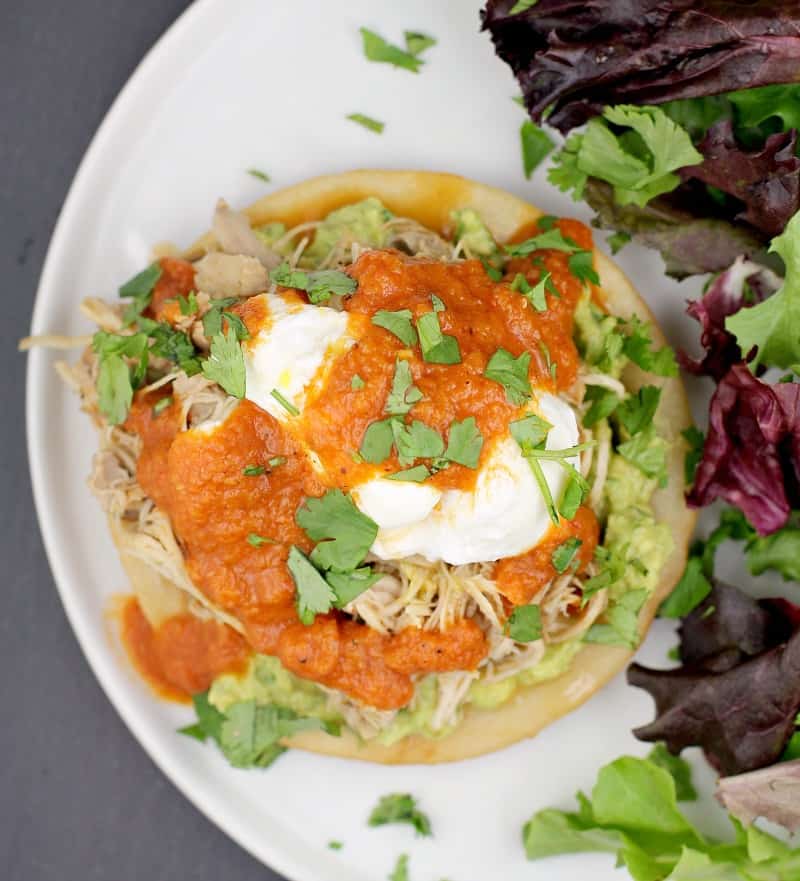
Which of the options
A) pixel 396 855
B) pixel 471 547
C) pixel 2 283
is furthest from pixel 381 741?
pixel 2 283

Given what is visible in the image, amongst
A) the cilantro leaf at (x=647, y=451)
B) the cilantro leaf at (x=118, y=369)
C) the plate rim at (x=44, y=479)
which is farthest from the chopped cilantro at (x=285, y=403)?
the plate rim at (x=44, y=479)

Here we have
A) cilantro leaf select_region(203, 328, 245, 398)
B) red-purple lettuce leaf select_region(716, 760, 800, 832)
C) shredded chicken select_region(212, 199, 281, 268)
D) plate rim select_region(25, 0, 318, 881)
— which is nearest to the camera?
cilantro leaf select_region(203, 328, 245, 398)

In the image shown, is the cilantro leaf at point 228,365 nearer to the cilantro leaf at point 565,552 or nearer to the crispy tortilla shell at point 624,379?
the crispy tortilla shell at point 624,379

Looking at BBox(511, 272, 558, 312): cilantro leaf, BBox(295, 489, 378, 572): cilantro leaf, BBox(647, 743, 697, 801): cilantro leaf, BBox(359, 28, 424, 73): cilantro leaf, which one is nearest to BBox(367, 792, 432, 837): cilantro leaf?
BBox(647, 743, 697, 801): cilantro leaf

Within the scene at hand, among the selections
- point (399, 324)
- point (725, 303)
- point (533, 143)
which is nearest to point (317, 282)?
point (399, 324)

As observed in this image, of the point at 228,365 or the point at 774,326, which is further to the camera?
the point at 774,326

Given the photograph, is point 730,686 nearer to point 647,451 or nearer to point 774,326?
point 647,451

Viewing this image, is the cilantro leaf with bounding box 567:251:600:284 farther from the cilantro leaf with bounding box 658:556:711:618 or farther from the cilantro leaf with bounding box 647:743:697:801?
the cilantro leaf with bounding box 647:743:697:801
